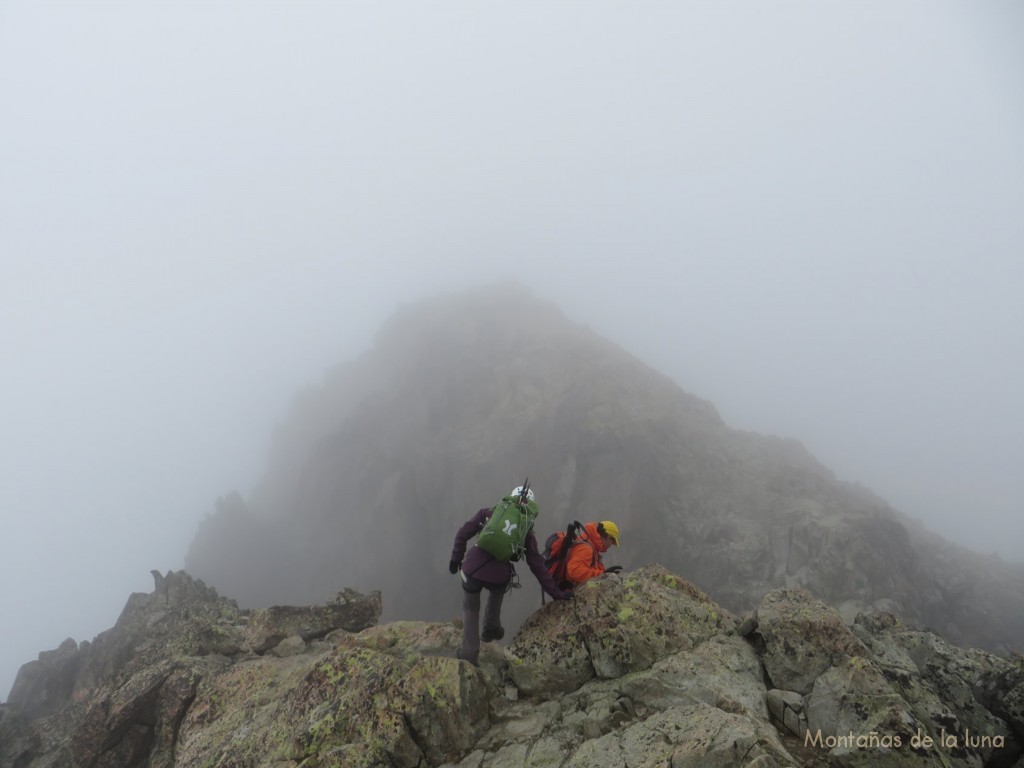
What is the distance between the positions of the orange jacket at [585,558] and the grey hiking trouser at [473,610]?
2.62 m

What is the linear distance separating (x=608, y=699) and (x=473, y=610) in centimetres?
397

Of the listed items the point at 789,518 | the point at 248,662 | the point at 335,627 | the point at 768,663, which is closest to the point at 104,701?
the point at 248,662

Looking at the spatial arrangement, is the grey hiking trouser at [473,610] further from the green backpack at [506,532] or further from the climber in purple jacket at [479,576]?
the green backpack at [506,532]

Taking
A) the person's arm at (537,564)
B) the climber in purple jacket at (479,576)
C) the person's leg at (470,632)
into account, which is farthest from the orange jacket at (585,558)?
the person's leg at (470,632)

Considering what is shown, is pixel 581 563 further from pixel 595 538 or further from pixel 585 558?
pixel 595 538

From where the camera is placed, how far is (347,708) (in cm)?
1162

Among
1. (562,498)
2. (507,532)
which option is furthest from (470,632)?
(562,498)

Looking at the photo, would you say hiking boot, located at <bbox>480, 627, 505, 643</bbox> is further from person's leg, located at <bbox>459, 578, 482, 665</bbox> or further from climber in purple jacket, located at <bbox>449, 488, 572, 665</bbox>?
person's leg, located at <bbox>459, 578, 482, 665</bbox>

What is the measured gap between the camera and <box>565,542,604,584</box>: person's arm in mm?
14820

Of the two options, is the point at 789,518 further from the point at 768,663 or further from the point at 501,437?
the point at 768,663

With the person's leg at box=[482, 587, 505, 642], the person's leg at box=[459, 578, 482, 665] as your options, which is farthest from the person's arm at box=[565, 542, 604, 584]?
the person's leg at box=[459, 578, 482, 665]

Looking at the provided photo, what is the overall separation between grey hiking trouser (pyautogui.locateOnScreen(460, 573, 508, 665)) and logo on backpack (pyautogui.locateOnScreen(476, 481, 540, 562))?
92 centimetres

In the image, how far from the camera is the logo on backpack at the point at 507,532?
1191 cm

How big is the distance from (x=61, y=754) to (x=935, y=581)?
6889 cm
